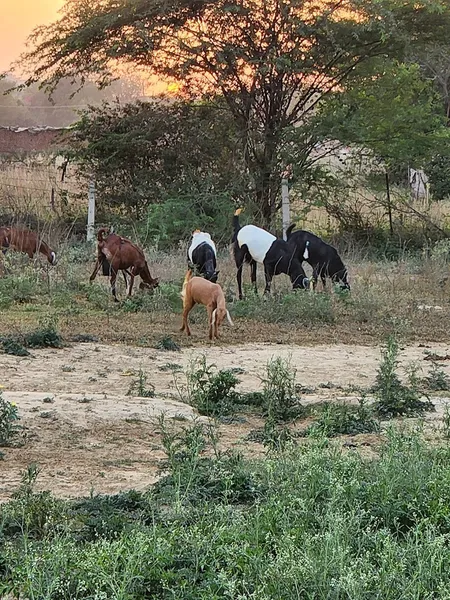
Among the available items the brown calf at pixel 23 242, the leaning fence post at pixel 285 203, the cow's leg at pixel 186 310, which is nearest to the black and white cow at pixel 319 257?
the cow's leg at pixel 186 310

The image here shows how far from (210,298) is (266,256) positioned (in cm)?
347

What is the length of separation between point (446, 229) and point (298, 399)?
13.9 meters

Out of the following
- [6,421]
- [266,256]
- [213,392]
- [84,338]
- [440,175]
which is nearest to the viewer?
[6,421]

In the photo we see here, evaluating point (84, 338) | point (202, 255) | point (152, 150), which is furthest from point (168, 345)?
point (152, 150)

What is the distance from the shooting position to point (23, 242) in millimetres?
14211

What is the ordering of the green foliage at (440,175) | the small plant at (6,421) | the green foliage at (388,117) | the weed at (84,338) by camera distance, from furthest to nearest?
1. the green foliage at (440,175)
2. the green foliage at (388,117)
3. the weed at (84,338)
4. the small plant at (6,421)

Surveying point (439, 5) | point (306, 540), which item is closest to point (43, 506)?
point (306, 540)

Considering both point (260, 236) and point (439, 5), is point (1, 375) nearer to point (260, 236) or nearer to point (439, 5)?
point (260, 236)

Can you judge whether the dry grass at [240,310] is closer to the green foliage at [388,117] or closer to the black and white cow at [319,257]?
the black and white cow at [319,257]

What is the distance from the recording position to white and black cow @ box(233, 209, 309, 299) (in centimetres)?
1288

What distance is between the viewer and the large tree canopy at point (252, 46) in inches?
699

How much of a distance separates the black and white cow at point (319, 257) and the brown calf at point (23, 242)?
3.71 meters

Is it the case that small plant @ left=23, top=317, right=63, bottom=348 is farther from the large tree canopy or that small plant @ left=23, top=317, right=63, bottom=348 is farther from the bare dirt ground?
the large tree canopy

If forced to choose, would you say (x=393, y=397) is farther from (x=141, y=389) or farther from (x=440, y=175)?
(x=440, y=175)
